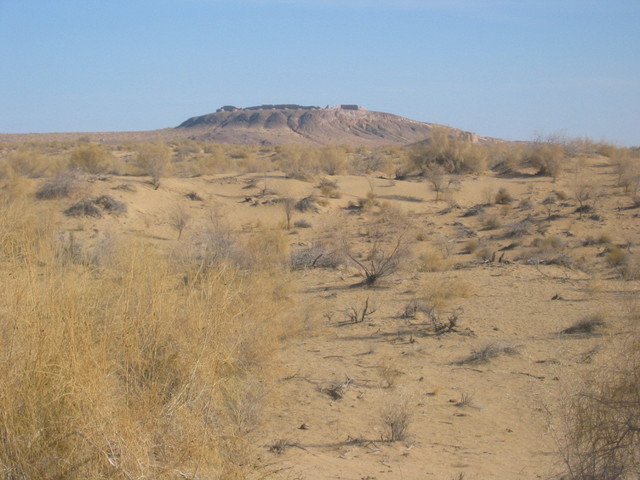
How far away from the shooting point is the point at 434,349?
11.9 m

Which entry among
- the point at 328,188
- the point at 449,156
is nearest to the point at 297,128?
the point at 449,156

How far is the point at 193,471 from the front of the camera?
176 inches

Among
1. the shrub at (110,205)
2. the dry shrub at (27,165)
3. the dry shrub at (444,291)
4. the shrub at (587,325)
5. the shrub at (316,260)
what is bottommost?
the shrub at (587,325)

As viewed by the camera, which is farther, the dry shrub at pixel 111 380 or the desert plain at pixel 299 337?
the desert plain at pixel 299 337

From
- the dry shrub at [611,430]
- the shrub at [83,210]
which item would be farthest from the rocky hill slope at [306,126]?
the dry shrub at [611,430]

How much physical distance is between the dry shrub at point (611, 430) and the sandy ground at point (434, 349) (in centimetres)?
121

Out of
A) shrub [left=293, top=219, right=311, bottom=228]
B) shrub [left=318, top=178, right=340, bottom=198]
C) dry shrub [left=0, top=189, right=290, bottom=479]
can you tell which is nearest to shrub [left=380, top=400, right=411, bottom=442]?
dry shrub [left=0, top=189, right=290, bottom=479]

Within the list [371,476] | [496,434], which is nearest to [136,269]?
[371,476]

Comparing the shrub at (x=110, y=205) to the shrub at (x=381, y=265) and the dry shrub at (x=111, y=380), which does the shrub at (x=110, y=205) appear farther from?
the dry shrub at (x=111, y=380)

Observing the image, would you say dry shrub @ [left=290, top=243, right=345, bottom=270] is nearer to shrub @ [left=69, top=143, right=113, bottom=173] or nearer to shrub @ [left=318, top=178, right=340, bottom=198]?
shrub @ [left=318, top=178, right=340, bottom=198]

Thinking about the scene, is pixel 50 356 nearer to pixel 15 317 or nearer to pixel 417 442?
pixel 15 317

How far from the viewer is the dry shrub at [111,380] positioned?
4215 millimetres

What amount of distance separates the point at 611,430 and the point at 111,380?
168 inches

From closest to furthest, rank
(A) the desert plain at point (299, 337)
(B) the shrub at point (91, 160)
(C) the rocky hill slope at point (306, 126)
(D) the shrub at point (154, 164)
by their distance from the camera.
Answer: (A) the desert plain at point (299, 337)
(D) the shrub at point (154, 164)
(B) the shrub at point (91, 160)
(C) the rocky hill slope at point (306, 126)
